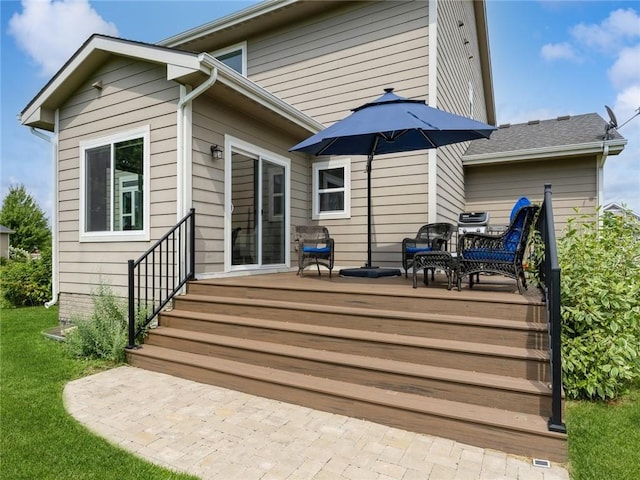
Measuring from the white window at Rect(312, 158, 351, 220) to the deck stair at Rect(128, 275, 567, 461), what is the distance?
9.64ft

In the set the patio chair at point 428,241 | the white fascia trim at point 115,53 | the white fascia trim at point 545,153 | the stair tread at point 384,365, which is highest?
the white fascia trim at point 115,53

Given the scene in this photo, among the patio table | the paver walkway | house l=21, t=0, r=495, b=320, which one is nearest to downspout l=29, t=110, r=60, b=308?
house l=21, t=0, r=495, b=320

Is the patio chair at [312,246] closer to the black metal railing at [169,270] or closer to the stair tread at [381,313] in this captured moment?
the stair tread at [381,313]

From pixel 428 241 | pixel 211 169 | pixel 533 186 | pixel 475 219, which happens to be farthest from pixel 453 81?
pixel 211 169

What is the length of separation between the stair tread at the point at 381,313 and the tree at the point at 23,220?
27188 mm

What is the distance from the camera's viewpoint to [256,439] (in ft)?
8.28

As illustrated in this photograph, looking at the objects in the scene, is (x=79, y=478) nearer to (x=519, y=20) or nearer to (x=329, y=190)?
(x=329, y=190)

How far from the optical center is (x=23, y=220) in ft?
86.1

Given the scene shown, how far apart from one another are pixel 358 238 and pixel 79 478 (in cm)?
522

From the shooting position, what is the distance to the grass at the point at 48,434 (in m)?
2.16

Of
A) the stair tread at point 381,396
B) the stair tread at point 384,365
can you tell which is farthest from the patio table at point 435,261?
the stair tread at point 381,396

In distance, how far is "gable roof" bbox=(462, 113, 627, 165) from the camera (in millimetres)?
6863

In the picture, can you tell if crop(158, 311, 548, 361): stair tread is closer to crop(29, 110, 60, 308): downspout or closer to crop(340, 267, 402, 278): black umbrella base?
crop(340, 267, 402, 278): black umbrella base

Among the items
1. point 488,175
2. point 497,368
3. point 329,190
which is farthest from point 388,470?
point 488,175
